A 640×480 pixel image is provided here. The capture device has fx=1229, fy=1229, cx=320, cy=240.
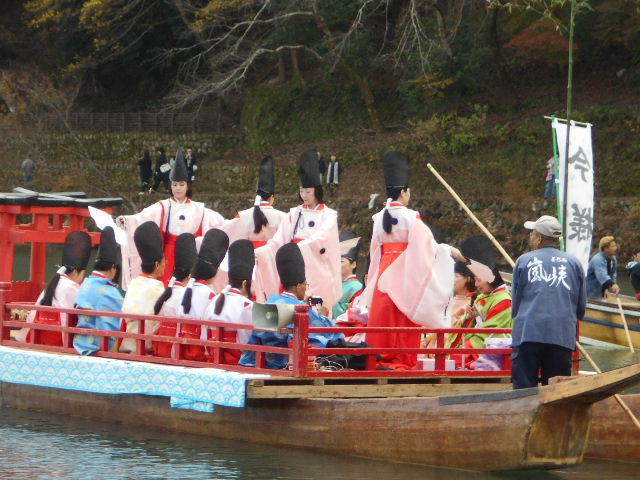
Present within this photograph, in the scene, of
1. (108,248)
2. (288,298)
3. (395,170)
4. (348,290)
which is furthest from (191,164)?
(288,298)

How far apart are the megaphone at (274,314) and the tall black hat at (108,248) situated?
2192 millimetres

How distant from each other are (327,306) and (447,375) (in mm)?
2040

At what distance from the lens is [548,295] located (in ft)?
27.6

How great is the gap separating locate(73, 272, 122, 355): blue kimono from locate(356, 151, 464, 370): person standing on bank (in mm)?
2186

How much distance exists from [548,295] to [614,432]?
4.79ft

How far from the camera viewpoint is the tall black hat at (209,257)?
10.1 m

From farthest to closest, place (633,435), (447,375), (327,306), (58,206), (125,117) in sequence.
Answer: (125,117)
(58,206)
(327,306)
(447,375)
(633,435)

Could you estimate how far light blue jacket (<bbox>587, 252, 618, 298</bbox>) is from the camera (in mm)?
17172

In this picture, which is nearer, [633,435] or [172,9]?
[633,435]

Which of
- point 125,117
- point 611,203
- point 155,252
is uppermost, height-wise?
point 125,117

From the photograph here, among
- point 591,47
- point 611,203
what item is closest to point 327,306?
point 611,203

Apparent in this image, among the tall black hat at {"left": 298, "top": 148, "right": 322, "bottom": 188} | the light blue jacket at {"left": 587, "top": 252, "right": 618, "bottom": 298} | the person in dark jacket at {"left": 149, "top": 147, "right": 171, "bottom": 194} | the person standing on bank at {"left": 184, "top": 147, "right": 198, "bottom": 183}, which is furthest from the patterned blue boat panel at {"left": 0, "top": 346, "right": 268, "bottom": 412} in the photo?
the person standing on bank at {"left": 184, "top": 147, "right": 198, "bottom": 183}

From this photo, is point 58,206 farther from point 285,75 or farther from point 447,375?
point 285,75

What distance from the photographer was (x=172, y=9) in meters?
38.8
